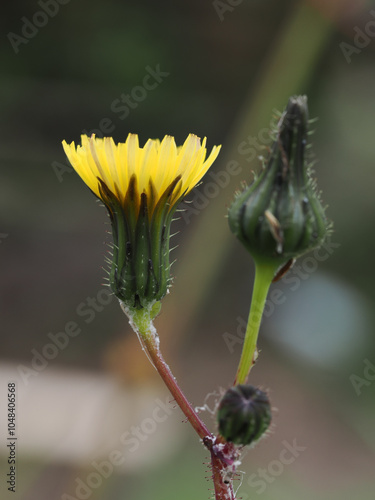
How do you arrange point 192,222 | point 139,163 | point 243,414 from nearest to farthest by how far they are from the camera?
point 243,414
point 139,163
point 192,222

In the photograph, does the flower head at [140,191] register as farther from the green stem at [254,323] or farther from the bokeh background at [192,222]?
the bokeh background at [192,222]

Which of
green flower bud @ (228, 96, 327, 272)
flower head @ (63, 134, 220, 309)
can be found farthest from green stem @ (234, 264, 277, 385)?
flower head @ (63, 134, 220, 309)

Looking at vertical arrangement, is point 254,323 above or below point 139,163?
below

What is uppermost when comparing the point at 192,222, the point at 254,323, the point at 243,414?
the point at 192,222

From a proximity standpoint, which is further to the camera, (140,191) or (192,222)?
(192,222)

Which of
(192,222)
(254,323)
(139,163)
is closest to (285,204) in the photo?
(254,323)

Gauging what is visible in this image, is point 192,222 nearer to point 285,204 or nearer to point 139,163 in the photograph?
point 139,163

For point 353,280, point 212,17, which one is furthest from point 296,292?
point 212,17

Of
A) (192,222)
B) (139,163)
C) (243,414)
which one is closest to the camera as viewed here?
(243,414)
